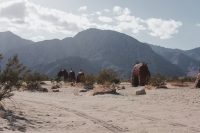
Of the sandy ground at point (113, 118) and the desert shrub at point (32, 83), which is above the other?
the desert shrub at point (32, 83)

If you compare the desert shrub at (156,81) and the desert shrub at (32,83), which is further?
the desert shrub at (32,83)

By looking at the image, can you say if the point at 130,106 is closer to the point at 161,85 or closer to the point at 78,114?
the point at 78,114

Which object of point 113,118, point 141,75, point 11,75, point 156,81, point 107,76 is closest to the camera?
point 113,118

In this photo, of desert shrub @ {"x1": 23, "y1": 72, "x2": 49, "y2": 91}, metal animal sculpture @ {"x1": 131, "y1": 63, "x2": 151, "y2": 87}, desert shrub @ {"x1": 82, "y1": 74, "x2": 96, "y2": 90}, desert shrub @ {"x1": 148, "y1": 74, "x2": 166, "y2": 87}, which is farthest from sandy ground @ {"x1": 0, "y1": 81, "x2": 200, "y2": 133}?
desert shrub @ {"x1": 82, "y1": 74, "x2": 96, "y2": 90}

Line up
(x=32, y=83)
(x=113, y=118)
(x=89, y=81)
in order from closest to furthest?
Result: (x=113, y=118), (x=32, y=83), (x=89, y=81)

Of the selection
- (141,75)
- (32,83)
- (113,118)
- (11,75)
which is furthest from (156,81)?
(113,118)

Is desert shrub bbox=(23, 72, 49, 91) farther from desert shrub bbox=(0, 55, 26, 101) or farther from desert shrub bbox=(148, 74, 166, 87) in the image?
desert shrub bbox=(0, 55, 26, 101)

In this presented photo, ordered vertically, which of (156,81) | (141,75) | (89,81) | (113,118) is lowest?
(113,118)

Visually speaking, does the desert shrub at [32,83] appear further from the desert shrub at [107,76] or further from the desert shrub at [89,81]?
the desert shrub at [107,76]

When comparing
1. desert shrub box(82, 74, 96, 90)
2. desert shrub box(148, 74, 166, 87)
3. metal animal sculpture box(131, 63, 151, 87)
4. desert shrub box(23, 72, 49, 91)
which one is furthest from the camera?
desert shrub box(82, 74, 96, 90)

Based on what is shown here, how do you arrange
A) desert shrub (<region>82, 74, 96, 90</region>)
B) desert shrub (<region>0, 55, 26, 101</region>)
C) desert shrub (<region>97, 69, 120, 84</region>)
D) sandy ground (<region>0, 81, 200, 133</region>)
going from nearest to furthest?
1. sandy ground (<region>0, 81, 200, 133</region>)
2. desert shrub (<region>0, 55, 26, 101</region>)
3. desert shrub (<region>97, 69, 120, 84</region>)
4. desert shrub (<region>82, 74, 96, 90</region>)

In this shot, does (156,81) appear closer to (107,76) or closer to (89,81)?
(107,76)

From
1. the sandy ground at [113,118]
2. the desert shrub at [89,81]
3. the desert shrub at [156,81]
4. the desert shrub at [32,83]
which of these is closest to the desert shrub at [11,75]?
the sandy ground at [113,118]

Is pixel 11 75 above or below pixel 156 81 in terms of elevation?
above
